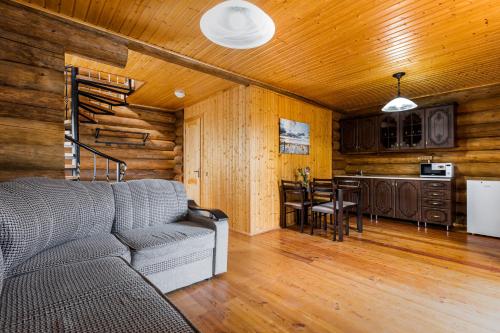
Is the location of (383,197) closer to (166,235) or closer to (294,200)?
(294,200)

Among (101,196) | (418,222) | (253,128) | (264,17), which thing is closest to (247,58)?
(253,128)

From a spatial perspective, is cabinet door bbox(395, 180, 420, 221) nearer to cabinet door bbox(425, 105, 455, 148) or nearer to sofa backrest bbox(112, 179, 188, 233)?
cabinet door bbox(425, 105, 455, 148)

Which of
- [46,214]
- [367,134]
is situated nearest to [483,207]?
[367,134]

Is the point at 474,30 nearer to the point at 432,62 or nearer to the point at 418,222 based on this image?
the point at 432,62

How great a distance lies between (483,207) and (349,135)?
287 cm

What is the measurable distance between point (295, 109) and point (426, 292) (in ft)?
12.1

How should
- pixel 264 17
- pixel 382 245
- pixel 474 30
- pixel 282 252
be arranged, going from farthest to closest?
pixel 382 245 → pixel 282 252 → pixel 474 30 → pixel 264 17

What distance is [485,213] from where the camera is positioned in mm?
4043

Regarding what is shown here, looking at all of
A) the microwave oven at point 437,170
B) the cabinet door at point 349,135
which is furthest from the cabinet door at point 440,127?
the cabinet door at point 349,135

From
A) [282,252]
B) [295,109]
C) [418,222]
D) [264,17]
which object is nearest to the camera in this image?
[264,17]

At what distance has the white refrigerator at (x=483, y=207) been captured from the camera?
155 inches

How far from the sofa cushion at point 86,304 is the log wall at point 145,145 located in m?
4.39

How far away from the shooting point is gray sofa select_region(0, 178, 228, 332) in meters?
1.04

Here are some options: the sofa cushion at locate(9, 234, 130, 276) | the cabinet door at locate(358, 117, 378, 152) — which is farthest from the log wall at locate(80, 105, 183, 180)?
the cabinet door at locate(358, 117, 378, 152)
